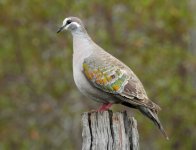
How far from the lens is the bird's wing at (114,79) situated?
904 cm

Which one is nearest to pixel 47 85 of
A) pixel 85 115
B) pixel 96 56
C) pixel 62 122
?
pixel 62 122

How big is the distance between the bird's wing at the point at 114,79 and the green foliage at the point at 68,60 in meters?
6.95

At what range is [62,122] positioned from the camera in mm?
17484

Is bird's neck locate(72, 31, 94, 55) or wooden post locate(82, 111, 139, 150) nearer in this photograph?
wooden post locate(82, 111, 139, 150)

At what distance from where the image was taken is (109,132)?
785 cm

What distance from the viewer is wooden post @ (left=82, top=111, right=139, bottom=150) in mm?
7758

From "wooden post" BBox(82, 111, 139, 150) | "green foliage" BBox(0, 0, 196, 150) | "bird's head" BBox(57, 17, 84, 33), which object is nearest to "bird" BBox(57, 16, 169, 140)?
"bird's head" BBox(57, 17, 84, 33)

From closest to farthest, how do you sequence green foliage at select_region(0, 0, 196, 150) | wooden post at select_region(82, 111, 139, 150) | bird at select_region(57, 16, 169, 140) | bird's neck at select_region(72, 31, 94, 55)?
wooden post at select_region(82, 111, 139, 150) < bird at select_region(57, 16, 169, 140) < bird's neck at select_region(72, 31, 94, 55) < green foliage at select_region(0, 0, 196, 150)

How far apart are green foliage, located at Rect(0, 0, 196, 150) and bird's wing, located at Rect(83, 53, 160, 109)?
274 inches

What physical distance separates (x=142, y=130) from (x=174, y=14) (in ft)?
8.57

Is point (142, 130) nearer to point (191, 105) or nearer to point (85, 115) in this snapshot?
point (191, 105)

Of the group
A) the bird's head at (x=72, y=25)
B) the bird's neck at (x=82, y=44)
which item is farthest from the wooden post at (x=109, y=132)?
the bird's head at (x=72, y=25)

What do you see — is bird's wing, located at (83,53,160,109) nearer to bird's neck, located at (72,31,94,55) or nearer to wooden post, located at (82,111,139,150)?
bird's neck, located at (72,31,94,55)

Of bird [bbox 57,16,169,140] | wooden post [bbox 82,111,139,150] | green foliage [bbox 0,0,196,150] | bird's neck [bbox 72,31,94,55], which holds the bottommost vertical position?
wooden post [bbox 82,111,139,150]
